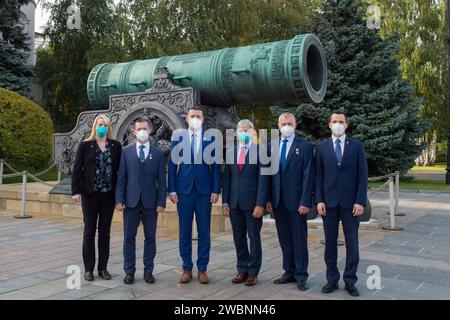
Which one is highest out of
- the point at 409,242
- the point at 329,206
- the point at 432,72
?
the point at 432,72

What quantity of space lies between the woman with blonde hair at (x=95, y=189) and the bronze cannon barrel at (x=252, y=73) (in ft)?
9.02

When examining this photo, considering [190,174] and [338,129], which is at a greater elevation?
[338,129]

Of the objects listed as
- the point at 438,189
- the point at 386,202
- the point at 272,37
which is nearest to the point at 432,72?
the point at 272,37

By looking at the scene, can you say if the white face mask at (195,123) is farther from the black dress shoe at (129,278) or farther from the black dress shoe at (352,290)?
the black dress shoe at (352,290)

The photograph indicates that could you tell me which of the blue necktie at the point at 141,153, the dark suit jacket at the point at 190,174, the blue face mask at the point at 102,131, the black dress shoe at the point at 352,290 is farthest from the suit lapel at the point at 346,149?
the blue face mask at the point at 102,131

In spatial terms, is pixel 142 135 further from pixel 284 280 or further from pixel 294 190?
pixel 284 280

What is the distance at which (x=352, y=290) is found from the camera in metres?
3.88

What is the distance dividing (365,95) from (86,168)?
12.9 metres

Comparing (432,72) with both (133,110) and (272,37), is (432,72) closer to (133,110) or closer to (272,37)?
(272,37)

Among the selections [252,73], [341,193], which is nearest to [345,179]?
[341,193]

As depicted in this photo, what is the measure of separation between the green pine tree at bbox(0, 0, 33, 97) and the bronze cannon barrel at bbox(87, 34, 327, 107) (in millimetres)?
12203

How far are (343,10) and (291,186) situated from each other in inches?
543

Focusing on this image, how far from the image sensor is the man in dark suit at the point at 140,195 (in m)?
4.24
